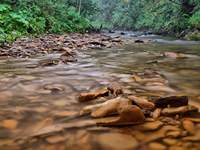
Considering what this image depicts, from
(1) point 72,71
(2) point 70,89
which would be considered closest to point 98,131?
(2) point 70,89

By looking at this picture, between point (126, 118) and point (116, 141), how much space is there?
31cm

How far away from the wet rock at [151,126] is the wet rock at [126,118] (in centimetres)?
6

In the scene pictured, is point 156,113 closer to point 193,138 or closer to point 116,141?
point 193,138

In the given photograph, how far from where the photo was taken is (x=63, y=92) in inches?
146

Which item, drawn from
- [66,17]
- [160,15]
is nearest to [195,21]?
[66,17]

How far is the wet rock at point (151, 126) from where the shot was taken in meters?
2.54

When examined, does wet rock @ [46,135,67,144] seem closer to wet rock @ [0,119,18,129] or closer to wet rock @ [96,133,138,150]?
wet rock @ [96,133,138,150]

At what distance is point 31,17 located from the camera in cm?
1483

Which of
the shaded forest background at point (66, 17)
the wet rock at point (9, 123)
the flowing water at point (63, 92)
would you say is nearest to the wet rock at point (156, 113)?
the flowing water at point (63, 92)

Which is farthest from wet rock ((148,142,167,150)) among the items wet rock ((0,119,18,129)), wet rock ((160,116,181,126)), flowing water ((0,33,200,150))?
wet rock ((0,119,18,129))

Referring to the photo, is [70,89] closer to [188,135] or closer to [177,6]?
[188,135]

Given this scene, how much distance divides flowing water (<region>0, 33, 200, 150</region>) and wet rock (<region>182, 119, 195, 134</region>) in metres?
0.43

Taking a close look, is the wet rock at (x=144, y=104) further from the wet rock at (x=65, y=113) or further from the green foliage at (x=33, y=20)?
the green foliage at (x=33, y=20)

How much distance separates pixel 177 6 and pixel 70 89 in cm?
1978
